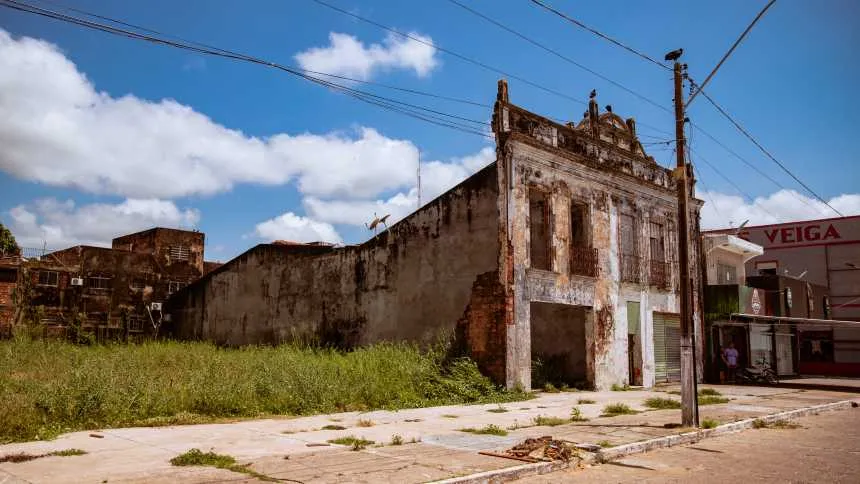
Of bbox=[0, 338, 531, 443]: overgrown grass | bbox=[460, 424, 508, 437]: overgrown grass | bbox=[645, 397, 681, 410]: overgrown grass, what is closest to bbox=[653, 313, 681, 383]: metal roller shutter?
bbox=[645, 397, 681, 410]: overgrown grass

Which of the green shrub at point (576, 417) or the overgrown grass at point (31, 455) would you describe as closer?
the overgrown grass at point (31, 455)

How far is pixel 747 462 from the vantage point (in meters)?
7.88

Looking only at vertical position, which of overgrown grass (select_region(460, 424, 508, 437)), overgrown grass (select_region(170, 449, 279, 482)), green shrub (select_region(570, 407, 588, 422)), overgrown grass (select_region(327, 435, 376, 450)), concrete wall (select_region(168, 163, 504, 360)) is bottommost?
green shrub (select_region(570, 407, 588, 422))

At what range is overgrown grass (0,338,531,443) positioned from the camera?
9.45 m

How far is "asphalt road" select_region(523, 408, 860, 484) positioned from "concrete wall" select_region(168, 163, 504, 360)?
23.3ft

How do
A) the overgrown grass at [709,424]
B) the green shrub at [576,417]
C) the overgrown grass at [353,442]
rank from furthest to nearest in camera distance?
the green shrub at [576,417], the overgrown grass at [709,424], the overgrown grass at [353,442]

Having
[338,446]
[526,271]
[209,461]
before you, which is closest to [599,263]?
[526,271]

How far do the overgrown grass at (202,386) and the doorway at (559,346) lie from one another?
2.98 m

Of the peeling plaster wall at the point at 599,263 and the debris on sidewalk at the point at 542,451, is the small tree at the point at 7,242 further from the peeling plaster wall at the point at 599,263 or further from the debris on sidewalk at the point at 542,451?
the debris on sidewalk at the point at 542,451

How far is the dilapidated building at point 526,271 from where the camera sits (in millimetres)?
16234

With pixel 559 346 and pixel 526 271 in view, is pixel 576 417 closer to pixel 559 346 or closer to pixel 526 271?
pixel 526 271

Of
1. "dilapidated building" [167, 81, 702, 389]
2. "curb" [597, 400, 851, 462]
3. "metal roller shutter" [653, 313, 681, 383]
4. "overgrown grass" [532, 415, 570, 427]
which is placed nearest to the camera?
"curb" [597, 400, 851, 462]

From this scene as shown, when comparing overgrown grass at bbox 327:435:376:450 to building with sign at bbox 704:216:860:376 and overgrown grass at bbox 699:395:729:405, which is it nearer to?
overgrown grass at bbox 699:395:729:405

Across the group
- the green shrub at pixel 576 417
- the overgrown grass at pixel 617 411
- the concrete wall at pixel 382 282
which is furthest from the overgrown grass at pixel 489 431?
the concrete wall at pixel 382 282
